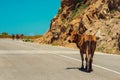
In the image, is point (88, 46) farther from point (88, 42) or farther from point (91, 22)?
point (91, 22)

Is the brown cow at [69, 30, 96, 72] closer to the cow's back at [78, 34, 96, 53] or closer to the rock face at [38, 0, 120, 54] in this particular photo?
the cow's back at [78, 34, 96, 53]

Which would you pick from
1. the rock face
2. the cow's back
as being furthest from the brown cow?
the rock face

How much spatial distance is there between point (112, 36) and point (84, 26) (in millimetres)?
6980

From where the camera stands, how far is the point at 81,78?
13.5m

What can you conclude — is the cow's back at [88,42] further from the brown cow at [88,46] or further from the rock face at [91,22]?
the rock face at [91,22]

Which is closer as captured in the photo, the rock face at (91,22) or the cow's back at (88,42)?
the cow's back at (88,42)

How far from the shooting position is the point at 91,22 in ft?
134

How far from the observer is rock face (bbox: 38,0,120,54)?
34.4 meters

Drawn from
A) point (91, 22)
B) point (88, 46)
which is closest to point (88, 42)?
point (88, 46)

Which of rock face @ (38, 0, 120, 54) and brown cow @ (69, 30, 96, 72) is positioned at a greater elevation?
rock face @ (38, 0, 120, 54)

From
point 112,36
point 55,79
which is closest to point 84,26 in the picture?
point 112,36

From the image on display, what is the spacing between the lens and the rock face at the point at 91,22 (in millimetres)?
34406

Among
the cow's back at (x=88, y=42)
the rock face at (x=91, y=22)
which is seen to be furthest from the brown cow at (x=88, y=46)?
the rock face at (x=91, y=22)

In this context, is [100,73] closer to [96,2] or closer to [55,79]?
[55,79]
